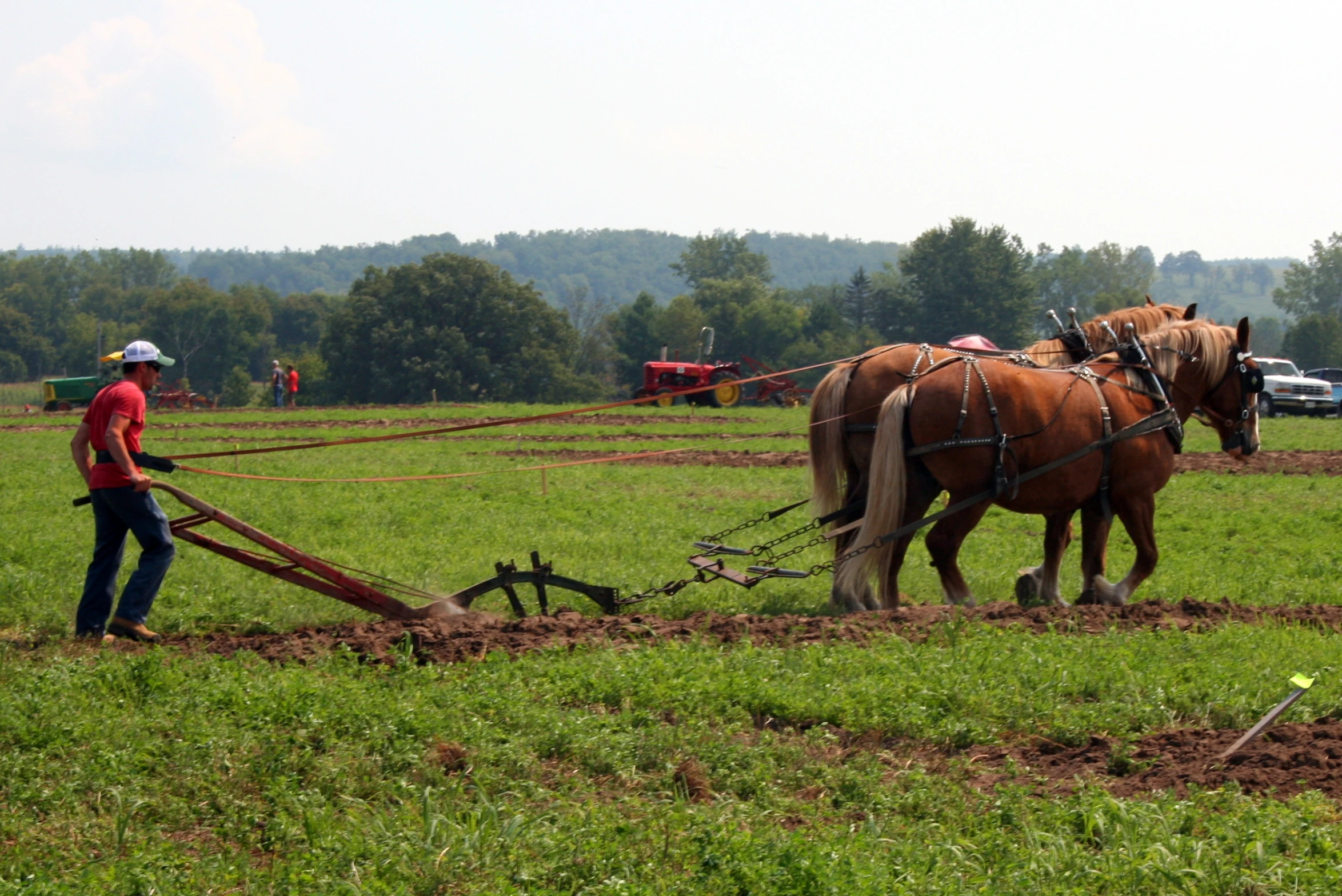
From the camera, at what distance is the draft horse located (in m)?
8.65

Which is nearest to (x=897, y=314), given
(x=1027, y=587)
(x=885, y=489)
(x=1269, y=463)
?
(x=1269, y=463)

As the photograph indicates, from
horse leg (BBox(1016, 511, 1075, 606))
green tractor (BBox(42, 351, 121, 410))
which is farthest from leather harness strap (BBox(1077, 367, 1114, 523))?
green tractor (BBox(42, 351, 121, 410))

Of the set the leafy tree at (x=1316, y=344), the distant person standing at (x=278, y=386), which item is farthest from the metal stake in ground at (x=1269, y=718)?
the leafy tree at (x=1316, y=344)

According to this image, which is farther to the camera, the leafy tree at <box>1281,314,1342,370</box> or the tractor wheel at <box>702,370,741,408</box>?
the leafy tree at <box>1281,314,1342,370</box>

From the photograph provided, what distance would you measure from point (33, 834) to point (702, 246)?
14091cm

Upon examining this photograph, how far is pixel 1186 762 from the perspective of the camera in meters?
5.48

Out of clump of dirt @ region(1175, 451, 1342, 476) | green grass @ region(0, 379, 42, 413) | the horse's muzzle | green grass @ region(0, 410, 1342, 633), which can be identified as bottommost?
green grass @ region(0, 379, 42, 413)

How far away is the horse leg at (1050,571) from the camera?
935 cm

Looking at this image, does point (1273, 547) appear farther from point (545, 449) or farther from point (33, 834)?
point (545, 449)

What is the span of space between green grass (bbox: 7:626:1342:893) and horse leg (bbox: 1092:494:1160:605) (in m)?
1.79

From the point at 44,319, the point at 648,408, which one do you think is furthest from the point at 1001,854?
the point at 44,319

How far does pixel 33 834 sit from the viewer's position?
4.54 metres

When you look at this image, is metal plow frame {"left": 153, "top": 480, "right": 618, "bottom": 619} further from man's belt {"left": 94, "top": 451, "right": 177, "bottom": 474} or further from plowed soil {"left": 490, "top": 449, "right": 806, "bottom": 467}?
plowed soil {"left": 490, "top": 449, "right": 806, "bottom": 467}

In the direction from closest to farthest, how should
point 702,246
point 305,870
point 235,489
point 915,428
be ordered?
point 305,870
point 915,428
point 235,489
point 702,246
